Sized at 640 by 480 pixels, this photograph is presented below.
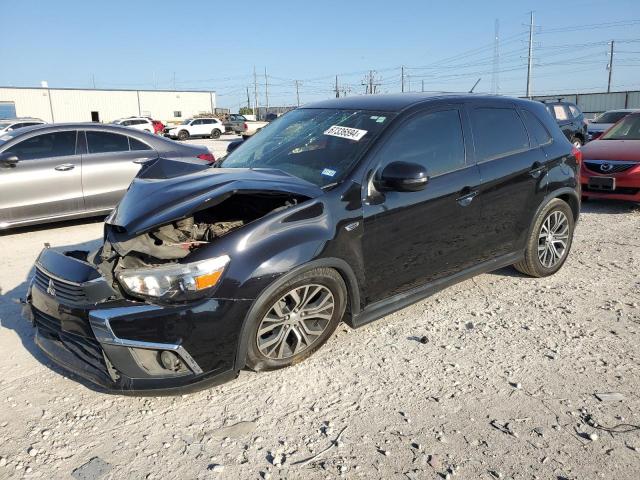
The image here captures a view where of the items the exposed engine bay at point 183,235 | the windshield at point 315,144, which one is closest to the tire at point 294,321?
the exposed engine bay at point 183,235

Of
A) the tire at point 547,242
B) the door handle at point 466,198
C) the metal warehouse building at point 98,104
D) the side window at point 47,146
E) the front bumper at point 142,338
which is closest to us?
the front bumper at point 142,338

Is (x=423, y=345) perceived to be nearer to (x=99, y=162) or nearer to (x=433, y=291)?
(x=433, y=291)

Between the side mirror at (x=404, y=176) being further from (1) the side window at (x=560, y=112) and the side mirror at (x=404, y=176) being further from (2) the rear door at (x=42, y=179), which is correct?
(1) the side window at (x=560, y=112)

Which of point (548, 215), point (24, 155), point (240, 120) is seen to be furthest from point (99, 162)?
point (240, 120)

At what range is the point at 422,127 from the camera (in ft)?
11.7

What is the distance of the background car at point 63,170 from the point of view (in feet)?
20.2

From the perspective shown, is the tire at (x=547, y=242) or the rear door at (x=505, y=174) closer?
the rear door at (x=505, y=174)

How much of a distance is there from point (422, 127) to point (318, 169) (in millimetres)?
858

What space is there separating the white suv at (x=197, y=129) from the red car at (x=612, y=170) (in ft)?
109

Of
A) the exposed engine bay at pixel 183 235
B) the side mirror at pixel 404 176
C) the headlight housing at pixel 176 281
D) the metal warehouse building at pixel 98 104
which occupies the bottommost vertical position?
the headlight housing at pixel 176 281

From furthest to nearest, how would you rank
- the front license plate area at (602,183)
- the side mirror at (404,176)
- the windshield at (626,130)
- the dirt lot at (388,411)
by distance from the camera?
the windshield at (626,130) < the front license plate area at (602,183) < the side mirror at (404,176) < the dirt lot at (388,411)

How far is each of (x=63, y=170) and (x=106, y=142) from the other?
2.45 feet

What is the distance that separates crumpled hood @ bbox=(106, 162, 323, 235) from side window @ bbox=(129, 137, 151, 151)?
4.10 meters

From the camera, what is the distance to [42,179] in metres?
6.29
